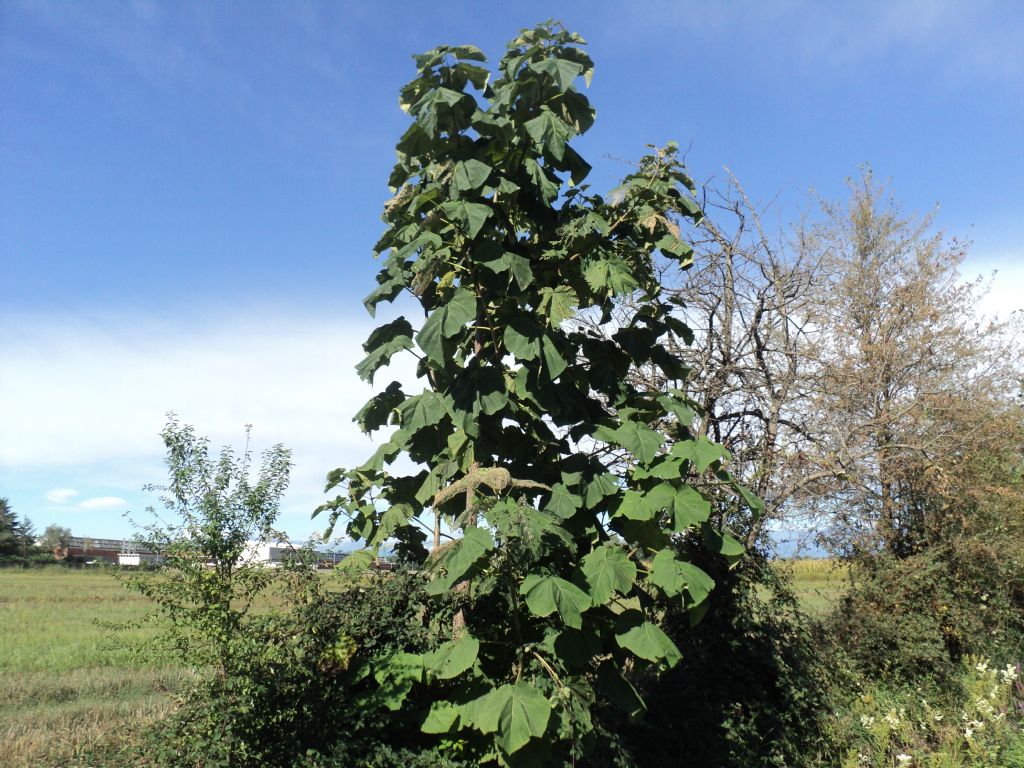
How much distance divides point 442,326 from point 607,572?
1.72m

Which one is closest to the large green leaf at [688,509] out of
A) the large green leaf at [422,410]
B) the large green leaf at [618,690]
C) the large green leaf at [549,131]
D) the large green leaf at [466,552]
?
the large green leaf at [618,690]

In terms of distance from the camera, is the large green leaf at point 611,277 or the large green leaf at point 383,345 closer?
the large green leaf at point 611,277

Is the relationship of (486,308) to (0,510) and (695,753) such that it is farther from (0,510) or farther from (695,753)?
(0,510)

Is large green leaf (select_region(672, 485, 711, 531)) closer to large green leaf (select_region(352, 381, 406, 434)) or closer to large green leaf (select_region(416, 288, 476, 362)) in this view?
large green leaf (select_region(416, 288, 476, 362))

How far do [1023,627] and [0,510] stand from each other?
5895 cm

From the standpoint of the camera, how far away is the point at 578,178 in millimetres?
5270

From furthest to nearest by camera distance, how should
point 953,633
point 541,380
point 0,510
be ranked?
point 0,510
point 953,633
point 541,380

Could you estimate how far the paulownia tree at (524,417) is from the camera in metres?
4.35

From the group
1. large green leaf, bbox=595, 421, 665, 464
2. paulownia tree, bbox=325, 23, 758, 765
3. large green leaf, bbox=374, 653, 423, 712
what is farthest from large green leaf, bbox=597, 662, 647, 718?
large green leaf, bbox=595, 421, 665, 464

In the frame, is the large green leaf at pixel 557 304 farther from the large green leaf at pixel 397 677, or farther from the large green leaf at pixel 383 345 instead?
the large green leaf at pixel 397 677

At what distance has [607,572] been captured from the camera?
4.37m

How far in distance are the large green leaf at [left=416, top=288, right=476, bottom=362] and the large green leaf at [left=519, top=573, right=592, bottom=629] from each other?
1.38 meters

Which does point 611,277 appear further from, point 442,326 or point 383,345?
point 383,345

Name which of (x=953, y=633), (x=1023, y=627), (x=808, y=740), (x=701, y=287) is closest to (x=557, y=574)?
(x=808, y=740)
